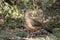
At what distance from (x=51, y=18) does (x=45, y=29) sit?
300cm

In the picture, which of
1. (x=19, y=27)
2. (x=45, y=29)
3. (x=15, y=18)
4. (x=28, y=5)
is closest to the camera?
(x=45, y=29)

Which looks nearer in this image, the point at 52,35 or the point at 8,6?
the point at 52,35

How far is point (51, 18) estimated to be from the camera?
11.0 metres

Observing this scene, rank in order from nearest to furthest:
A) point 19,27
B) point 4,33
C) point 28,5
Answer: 1. point 4,33
2. point 19,27
3. point 28,5

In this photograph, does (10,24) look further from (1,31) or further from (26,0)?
(26,0)

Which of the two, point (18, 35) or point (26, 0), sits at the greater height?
point (26, 0)

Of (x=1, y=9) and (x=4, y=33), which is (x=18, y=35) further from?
(x=1, y=9)

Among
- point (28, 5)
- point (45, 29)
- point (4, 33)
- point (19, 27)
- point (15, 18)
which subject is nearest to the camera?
point (45, 29)

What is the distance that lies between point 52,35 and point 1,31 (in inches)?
83.2

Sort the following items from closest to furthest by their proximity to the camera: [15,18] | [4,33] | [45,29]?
1. [45,29]
2. [4,33]
3. [15,18]

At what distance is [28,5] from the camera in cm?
1141

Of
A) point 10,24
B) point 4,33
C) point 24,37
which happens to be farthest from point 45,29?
point 10,24

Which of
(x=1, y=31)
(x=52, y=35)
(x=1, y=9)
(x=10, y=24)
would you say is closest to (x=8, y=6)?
(x=1, y=9)

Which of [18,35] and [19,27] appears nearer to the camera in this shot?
[18,35]
